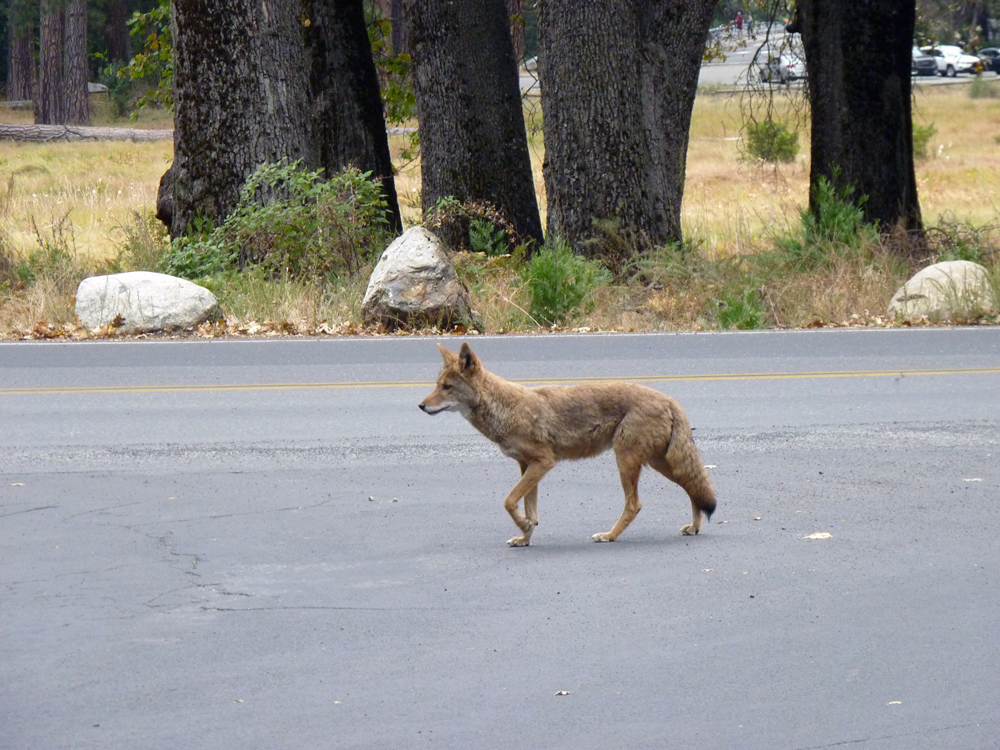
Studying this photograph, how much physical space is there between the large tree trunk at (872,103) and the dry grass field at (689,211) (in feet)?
3.01

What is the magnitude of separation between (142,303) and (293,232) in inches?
101

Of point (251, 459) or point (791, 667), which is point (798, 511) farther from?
point (251, 459)

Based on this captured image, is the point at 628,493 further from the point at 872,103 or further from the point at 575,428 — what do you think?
the point at 872,103

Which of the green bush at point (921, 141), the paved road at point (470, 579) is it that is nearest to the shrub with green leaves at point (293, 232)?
the paved road at point (470, 579)

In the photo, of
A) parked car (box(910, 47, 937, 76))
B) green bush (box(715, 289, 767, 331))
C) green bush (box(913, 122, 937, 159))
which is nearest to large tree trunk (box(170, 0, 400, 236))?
green bush (box(715, 289, 767, 331))

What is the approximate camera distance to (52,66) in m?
53.1

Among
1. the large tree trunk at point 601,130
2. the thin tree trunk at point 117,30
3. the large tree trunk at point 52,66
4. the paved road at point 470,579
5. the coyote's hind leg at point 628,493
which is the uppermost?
the thin tree trunk at point 117,30

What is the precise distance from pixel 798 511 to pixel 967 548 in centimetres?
107

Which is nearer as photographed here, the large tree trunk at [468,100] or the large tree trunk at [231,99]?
the large tree trunk at [231,99]

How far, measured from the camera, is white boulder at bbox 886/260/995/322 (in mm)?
15406

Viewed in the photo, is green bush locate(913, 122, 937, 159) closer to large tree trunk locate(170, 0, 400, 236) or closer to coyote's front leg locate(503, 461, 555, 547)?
large tree trunk locate(170, 0, 400, 236)

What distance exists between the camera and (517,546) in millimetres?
7230

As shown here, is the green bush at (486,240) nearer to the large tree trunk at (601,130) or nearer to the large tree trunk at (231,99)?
the large tree trunk at (601,130)

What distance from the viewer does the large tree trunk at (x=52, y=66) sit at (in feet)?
174
